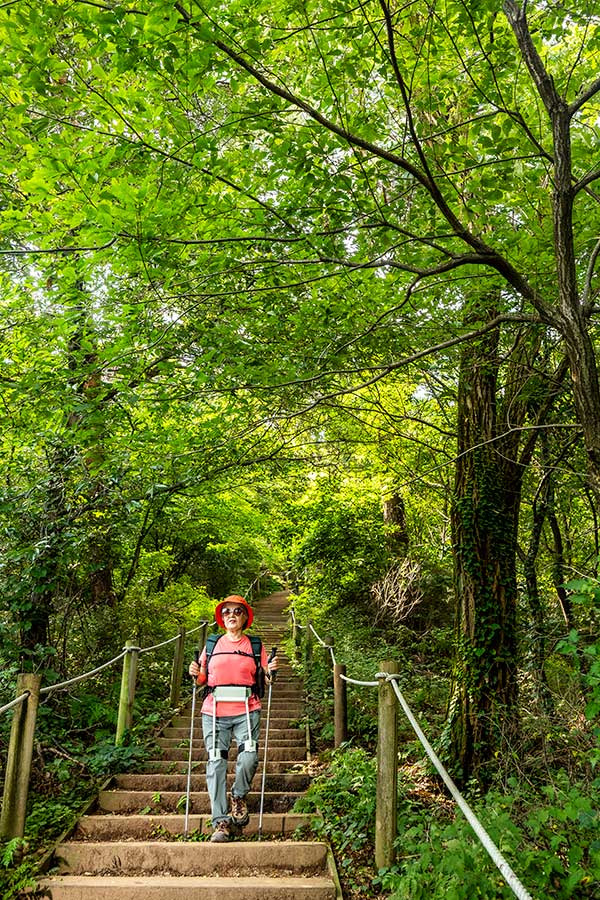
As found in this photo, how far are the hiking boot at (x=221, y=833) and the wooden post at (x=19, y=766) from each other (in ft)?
4.42

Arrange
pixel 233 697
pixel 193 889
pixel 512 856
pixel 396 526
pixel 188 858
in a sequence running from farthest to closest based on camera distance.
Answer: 1. pixel 396 526
2. pixel 233 697
3. pixel 188 858
4. pixel 193 889
5. pixel 512 856

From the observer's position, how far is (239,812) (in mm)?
4793

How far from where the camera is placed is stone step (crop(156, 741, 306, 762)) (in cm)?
666

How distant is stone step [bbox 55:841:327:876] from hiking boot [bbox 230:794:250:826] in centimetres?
41

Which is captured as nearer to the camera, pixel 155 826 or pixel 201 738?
pixel 155 826

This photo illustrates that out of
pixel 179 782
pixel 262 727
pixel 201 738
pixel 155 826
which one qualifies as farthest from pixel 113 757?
pixel 262 727

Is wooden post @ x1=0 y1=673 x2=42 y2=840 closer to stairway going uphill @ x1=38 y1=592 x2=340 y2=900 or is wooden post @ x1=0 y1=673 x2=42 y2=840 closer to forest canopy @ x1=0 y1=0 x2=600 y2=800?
stairway going uphill @ x1=38 y1=592 x2=340 y2=900

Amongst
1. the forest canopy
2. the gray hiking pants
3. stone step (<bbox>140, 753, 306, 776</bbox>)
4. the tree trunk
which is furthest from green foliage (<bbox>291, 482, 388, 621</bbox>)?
the gray hiking pants

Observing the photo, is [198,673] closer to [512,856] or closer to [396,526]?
[512,856]

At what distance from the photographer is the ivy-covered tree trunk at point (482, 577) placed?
5621mm

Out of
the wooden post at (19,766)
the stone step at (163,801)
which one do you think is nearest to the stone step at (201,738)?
the stone step at (163,801)

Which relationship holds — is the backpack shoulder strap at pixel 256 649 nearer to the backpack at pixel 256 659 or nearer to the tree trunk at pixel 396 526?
the backpack at pixel 256 659

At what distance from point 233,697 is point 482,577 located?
268cm

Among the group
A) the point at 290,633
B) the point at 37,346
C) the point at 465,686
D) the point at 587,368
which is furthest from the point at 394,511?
the point at 587,368
